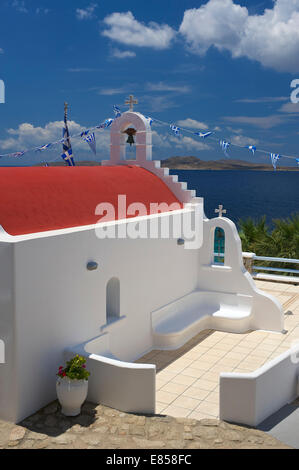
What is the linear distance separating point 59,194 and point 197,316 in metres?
5.82

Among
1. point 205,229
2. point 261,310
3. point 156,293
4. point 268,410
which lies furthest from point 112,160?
point 268,410

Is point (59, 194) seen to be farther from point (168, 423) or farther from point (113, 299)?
point (168, 423)

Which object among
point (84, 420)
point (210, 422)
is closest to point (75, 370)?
point (84, 420)

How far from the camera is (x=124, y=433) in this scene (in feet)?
27.6

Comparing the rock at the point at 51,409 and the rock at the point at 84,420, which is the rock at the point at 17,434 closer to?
the rock at the point at 51,409

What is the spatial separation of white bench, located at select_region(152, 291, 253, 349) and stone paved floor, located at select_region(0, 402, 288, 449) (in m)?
4.16

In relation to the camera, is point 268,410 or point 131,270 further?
point 131,270

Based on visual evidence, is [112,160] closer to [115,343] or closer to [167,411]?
[115,343]

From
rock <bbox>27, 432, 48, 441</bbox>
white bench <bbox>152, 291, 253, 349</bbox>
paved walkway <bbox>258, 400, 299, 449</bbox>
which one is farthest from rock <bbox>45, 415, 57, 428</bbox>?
white bench <bbox>152, 291, 253, 349</bbox>

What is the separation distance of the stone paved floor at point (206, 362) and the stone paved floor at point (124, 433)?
1042 mm

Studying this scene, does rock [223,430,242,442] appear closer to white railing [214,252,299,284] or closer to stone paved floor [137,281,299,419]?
stone paved floor [137,281,299,419]

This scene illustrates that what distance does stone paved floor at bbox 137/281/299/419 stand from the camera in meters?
10.1
